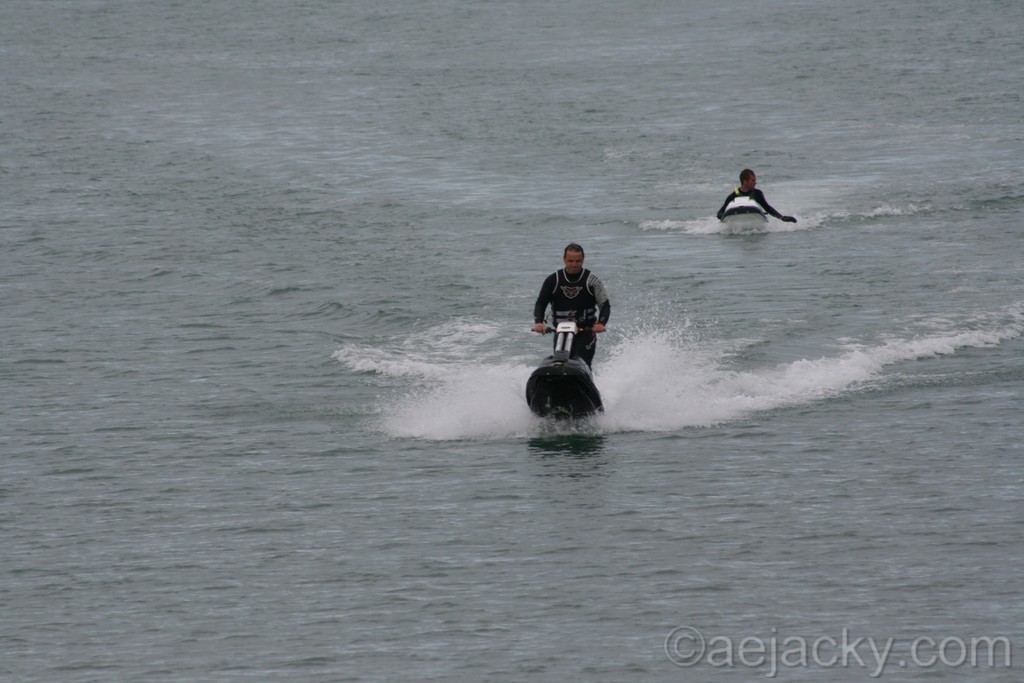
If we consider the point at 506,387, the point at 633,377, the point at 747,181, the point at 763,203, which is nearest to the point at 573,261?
the point at 506,387

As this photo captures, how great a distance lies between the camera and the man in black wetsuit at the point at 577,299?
18.5m

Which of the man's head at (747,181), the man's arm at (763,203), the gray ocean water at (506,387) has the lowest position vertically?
the gray ocean water at (506,387)

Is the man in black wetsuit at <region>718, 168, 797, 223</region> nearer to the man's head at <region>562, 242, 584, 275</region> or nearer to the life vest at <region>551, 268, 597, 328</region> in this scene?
the life vest at <region>551, 268, 597, 328</region>

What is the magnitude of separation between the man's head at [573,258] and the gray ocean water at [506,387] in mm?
1968

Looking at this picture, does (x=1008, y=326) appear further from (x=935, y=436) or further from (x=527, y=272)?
(x=527, y=272)

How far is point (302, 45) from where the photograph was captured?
204 ft

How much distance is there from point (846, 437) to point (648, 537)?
4328 mm

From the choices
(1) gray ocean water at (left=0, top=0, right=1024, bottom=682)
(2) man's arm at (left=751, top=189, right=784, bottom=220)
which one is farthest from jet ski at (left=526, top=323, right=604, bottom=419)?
(2) man's arm at (left=751, top=189, right=784, bottom=220)

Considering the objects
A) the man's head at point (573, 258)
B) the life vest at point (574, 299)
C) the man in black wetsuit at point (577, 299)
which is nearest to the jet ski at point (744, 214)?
the man in black wetsuit at point (577, 299)

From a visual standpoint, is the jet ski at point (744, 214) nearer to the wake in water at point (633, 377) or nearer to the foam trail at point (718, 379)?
the wake in water at point (633, 377)

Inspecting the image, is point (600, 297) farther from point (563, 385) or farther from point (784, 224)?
point (784, 224)

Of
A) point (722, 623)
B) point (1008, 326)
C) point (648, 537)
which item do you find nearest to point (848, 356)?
point (1008, 326)

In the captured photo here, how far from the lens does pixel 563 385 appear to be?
18.3 metres

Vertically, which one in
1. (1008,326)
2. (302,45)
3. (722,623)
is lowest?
(722,623)
